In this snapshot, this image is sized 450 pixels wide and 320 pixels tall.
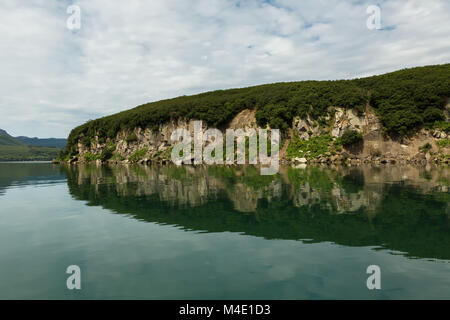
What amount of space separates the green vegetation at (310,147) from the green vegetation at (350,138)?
3.51m

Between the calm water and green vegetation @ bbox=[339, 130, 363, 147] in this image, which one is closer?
the calm water

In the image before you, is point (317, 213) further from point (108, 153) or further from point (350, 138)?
point (108, 153)

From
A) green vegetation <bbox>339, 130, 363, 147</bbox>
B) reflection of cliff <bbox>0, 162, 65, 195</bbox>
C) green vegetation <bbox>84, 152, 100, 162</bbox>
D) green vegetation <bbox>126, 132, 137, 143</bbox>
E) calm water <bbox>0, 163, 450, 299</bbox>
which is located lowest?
calm water <bbox>0, 163, 450, 299</bbox>

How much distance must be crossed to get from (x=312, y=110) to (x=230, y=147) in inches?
1008

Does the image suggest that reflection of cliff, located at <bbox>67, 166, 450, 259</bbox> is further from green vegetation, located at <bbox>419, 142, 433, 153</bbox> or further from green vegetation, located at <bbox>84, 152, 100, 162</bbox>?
green vegetation, located at <bbox>84, 152, 100, 162</bbox>

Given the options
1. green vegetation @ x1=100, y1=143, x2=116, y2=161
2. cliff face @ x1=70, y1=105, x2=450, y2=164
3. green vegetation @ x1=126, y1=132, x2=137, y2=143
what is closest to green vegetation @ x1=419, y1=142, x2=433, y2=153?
cliff face @ x1=70, y1=105, x2=450, y2=164

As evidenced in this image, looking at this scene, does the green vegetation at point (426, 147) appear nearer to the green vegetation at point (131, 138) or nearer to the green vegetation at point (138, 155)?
the green vegetation at point (138, 155)

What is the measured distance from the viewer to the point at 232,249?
12.0m

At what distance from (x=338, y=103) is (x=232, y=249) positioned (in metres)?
76.7

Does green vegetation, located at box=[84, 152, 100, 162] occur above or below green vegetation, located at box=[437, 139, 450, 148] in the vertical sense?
below

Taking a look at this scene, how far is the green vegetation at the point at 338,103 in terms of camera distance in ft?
241

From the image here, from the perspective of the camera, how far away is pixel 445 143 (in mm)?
69312

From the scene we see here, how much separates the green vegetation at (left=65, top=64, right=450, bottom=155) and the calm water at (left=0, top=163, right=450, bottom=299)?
203ft

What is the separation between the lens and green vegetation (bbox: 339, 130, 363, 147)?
248 feet
